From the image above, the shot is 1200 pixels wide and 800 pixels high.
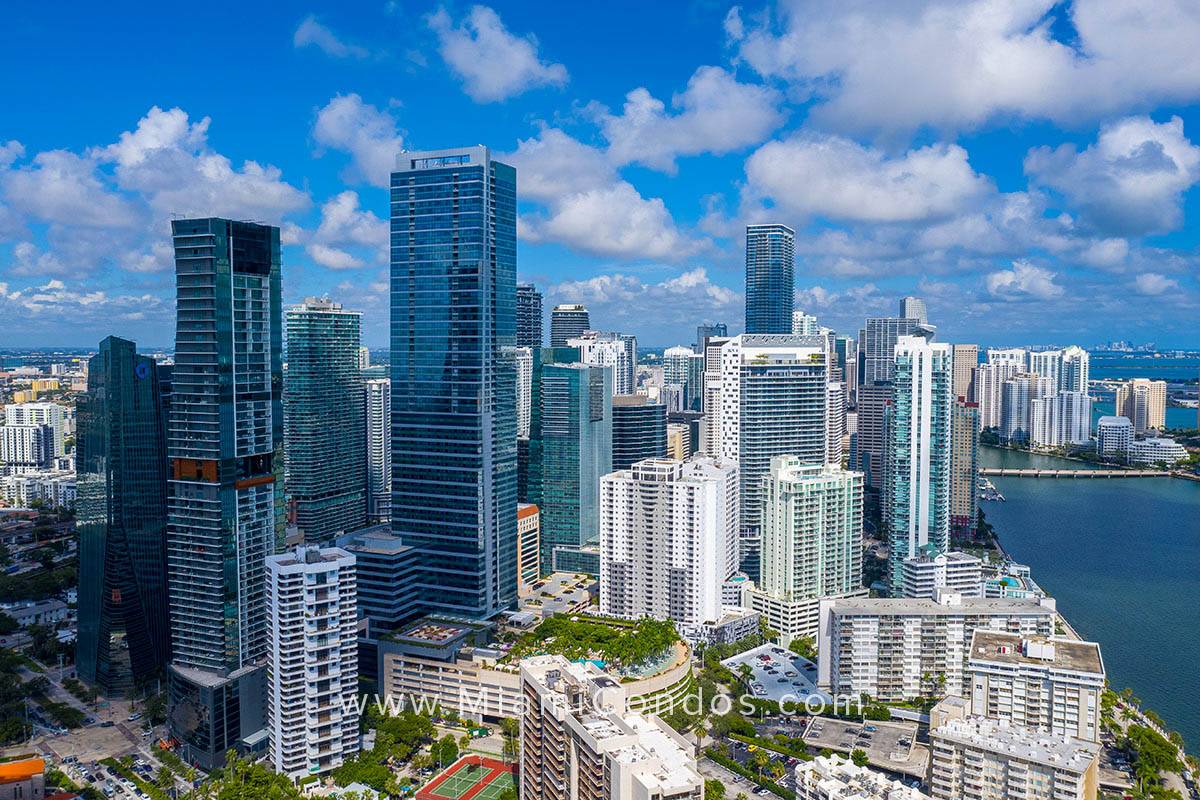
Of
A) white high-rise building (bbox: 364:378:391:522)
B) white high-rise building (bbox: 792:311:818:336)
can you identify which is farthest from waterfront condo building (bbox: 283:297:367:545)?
white high-rise building (bbox: 792:311:818:336)

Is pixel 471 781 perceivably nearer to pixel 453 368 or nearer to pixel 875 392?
pixel 453 368

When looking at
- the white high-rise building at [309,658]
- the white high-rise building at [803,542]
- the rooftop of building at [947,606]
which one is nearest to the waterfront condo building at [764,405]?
the white high-rise building at [803,542]

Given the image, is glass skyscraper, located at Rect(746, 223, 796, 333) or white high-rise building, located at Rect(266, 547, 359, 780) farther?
glass skyscraper, located at Rect(746, 223, 796, 333)

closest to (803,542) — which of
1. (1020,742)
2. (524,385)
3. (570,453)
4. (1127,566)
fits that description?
(570,453)

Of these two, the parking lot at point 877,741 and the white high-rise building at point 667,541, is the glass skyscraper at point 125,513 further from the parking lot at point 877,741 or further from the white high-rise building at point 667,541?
the parking lot at point 877,741

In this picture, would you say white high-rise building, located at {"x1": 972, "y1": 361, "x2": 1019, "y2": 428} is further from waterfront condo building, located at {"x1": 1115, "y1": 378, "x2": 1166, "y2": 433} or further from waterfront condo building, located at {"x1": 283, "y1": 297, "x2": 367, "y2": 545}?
waterfront condo building, located at {"x1": 283, "y1": 297, "x2": 367, "y2": 545}

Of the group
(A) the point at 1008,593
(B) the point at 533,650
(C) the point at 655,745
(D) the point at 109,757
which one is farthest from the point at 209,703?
(A) the point at 1008,593
